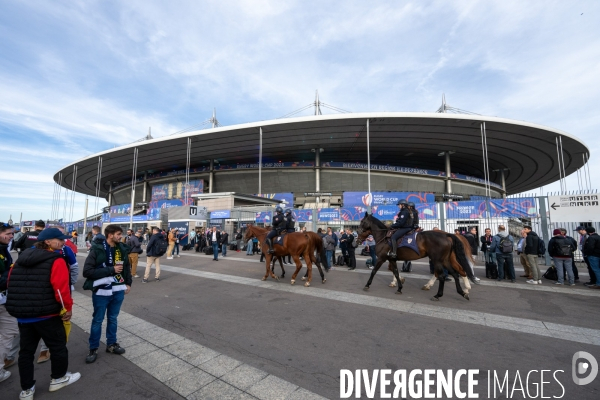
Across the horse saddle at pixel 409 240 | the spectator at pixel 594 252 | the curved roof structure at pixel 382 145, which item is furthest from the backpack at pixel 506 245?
the curved roof structure at pixel 382 145

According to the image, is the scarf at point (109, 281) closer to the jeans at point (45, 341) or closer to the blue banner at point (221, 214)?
the jeans at point (45, 341)

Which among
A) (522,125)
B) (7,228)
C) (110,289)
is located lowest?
(110,289)

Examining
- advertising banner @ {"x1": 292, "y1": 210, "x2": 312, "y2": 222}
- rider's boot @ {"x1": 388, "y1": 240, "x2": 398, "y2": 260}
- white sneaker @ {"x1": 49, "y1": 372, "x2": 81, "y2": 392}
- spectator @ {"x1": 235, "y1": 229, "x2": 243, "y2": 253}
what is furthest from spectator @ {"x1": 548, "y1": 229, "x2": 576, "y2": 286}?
spectator @ {"x1": 235, "y1": 229, "x2": 243, "y2": 253}

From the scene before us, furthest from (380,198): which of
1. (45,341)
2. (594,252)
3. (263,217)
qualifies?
(45,341)

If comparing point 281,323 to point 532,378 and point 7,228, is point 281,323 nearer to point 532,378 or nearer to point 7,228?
point 532,378

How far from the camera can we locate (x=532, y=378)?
10.1ft

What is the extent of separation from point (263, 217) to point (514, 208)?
51.5 feet

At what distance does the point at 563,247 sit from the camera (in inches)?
322

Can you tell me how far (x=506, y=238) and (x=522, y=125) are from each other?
29.2 meters

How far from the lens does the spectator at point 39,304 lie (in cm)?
274

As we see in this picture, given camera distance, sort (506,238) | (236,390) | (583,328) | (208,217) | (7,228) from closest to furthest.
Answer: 1. (236,390)
2. (7,228)
3. (583,328)
4. (506,238)
5. (208,217)

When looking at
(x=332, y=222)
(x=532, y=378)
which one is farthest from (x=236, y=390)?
(x=332, y=222)

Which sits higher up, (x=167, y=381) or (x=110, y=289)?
(x=110, y=289)

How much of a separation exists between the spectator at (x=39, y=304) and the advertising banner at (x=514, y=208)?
1615 centimetres
